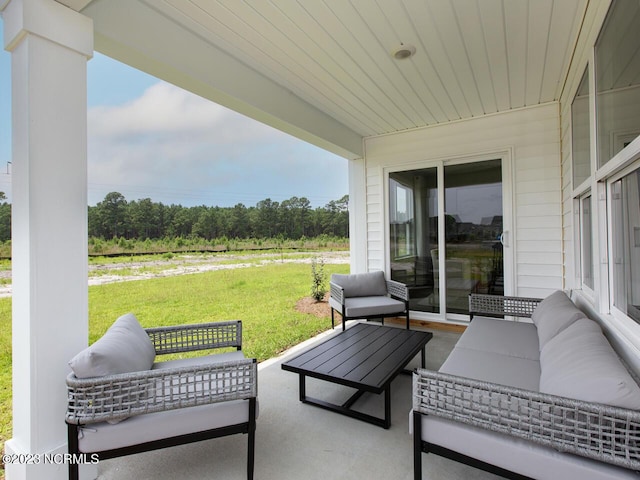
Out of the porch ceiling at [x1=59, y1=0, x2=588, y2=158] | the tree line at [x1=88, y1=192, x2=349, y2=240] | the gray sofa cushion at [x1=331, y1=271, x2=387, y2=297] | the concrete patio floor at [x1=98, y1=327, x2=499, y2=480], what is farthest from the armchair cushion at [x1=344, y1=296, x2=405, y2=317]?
the tree line at [x1=88, y1=192, x2=349, y2=240]

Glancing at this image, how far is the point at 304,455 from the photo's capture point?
184cm

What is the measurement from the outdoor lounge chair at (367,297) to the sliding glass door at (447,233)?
510 millimetres

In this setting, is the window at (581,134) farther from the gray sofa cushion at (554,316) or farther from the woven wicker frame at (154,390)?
the woven wicker frame at (154,390)

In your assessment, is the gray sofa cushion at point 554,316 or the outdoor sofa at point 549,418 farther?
the gray sofa cushion at point 554,316

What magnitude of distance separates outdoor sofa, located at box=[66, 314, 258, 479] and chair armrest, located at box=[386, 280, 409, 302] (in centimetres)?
272

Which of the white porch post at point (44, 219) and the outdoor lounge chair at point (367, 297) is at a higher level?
the white porch post at point (44, 219)

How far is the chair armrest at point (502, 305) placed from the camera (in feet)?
10.2

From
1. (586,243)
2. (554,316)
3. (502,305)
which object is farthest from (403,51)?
(502,305)

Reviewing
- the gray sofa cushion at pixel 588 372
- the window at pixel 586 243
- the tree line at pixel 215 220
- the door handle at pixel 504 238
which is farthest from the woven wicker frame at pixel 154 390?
the tree line at pixel 215 220

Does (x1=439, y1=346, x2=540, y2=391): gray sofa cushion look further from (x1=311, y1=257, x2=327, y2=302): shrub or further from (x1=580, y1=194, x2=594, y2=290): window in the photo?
(x1=311, y1=257, x2=327, y2=302): shrub

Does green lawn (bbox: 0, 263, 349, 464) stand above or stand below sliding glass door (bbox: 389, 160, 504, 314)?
below

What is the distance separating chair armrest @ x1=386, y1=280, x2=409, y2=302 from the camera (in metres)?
3.97

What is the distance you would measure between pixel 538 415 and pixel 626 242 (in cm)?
103

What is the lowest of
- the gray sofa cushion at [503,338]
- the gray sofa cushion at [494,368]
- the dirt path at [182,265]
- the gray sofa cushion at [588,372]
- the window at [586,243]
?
the gray sofa cushion at [494,368]
